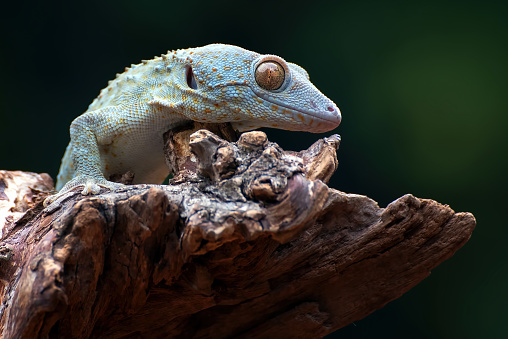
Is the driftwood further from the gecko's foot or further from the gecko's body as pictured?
the gecko's body

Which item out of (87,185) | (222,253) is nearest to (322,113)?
(222,253)

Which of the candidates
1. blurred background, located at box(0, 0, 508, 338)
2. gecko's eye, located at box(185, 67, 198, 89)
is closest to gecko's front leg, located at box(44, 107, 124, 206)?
gecko's eye, located at box(185, 67, 198, 89)

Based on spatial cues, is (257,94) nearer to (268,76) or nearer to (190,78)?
(268,76)

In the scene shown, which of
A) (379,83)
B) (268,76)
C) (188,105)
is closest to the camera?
(268,76)

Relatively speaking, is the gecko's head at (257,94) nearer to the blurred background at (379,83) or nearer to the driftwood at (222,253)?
the driftwood at (222,253)

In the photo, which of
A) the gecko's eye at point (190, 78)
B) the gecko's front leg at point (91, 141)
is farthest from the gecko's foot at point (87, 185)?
the gecko's eye at point (190, 78)

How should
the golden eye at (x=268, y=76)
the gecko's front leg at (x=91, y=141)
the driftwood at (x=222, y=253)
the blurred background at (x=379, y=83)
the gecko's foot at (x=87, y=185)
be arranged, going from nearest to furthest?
1. the driftwood at (x=222, y=253)
2. the gecko's foot at (x=87, y=185)
3. the golden eye at (x=268, y=76)
4. the gecko's front leg at (x=91, y=141)
5. the blurred background at (x=379, y=83)
